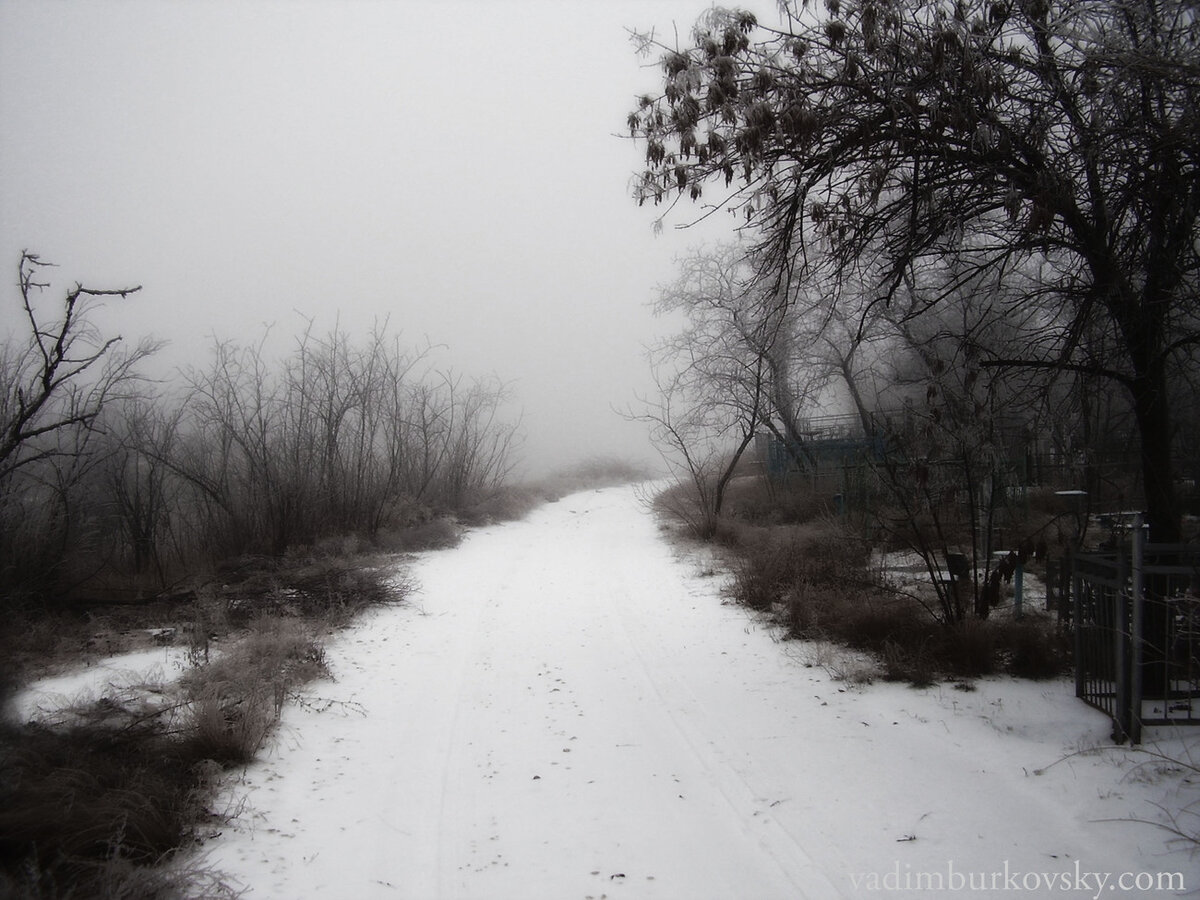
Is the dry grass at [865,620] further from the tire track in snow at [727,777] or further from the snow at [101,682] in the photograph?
the snow at [101,682]

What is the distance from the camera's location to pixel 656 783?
4.13 metres

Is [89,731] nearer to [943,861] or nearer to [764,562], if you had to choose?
[943,861]

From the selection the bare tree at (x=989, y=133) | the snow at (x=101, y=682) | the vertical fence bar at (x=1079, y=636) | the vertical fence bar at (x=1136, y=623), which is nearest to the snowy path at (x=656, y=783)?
the vertical fence bar at (x=1079, y=636)

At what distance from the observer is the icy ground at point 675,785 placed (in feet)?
10.5

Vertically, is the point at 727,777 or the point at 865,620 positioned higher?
the point at 865,620

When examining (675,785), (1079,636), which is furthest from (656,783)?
(1079,636)

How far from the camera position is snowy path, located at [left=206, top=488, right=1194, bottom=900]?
3221 mm

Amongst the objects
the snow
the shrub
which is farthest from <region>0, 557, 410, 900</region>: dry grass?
the shrub

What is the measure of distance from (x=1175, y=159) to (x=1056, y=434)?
319 cm

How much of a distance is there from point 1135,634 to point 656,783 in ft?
9.49

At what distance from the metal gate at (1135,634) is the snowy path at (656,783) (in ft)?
0.91

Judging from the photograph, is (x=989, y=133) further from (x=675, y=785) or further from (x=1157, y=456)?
(x=675, y=785)

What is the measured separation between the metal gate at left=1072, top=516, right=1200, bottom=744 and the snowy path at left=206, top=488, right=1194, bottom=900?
0.28m

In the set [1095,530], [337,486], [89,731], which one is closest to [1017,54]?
[89,731]
